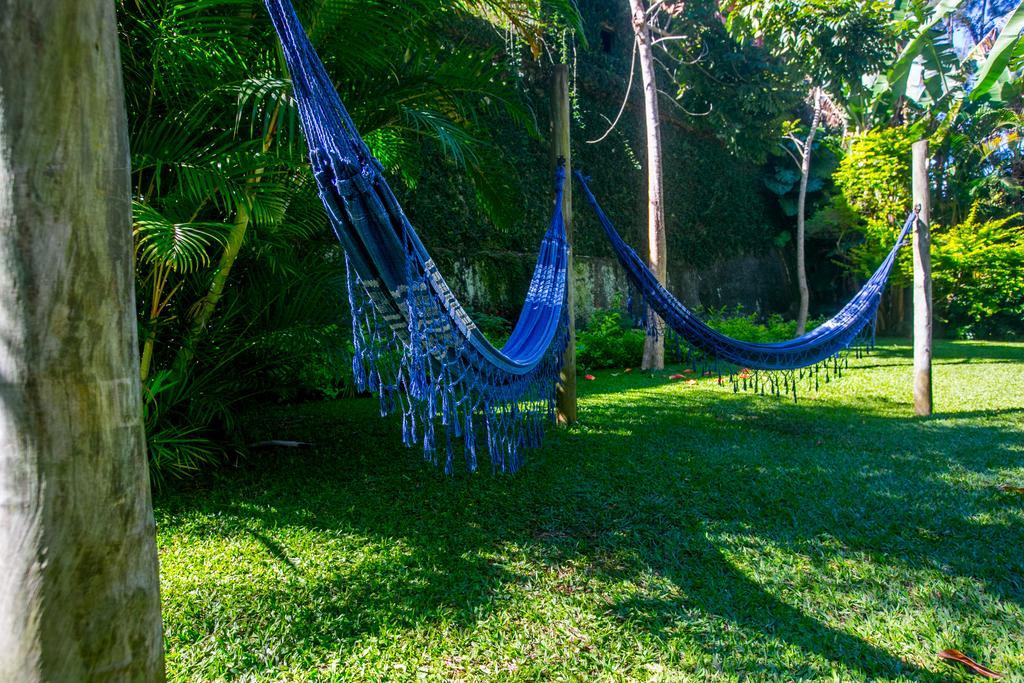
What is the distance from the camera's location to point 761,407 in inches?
155

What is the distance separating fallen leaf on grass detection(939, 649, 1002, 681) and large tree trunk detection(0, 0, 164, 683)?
135 centimetres

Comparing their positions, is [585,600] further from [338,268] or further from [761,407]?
[761,407]

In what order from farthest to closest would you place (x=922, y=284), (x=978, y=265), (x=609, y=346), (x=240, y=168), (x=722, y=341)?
(x=978, y=265), (x=609, y=346), (x=922, y=284), (x=722, y=341), (x=240, y=168)

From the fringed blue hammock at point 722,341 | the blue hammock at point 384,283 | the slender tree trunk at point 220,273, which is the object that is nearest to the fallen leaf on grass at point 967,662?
the blue hammock at point 384,283

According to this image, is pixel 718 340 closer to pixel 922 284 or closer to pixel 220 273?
pixel 922 284

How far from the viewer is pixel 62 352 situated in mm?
709

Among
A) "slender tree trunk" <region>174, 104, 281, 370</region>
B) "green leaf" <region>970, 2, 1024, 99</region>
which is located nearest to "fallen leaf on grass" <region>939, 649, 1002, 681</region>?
"slender tree trunk" <region>174, 104, 281, 370</region>

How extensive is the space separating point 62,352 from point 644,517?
167 cm

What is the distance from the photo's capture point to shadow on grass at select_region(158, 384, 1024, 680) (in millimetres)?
1410

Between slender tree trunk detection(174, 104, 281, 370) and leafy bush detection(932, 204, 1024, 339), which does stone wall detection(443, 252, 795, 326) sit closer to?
leafy bush detection(932, 204, 1024, 339)

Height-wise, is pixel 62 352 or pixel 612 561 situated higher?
pixel 62 352

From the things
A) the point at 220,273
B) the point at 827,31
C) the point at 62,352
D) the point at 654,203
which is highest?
the point at 827,31

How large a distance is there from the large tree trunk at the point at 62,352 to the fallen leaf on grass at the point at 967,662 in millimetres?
1353

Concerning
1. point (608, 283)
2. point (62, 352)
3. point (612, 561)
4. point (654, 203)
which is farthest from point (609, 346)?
point (62, 352)
